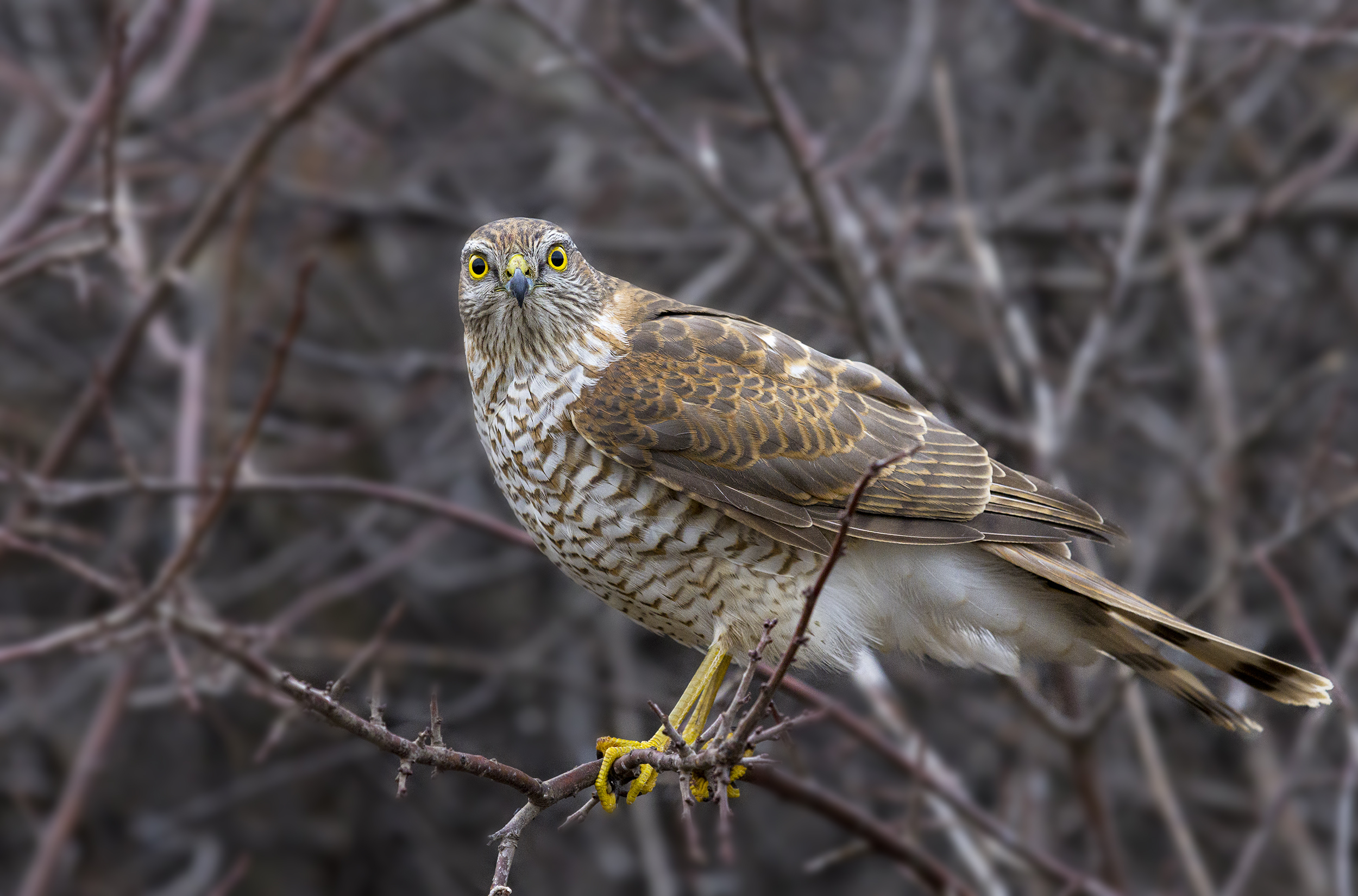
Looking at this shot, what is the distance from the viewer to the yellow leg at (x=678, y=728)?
299 cm

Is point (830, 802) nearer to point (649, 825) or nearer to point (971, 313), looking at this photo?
point (649, 825)

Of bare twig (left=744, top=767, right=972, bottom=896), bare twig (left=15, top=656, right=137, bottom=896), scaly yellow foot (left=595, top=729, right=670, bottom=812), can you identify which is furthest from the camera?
bare twig (left=15, top=656, right=137, bottom=896)

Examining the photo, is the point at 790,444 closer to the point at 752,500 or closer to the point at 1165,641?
the point at 752,500

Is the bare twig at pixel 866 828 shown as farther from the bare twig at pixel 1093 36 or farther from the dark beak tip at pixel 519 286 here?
the bare twig at pixel 1093 36

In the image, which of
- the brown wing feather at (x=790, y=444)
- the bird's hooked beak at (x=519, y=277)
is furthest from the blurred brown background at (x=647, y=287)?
the bird's hooked beak at (x=519, y=277)

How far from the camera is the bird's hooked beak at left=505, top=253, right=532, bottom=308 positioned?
324 cm

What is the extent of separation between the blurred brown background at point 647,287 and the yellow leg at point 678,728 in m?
1.15

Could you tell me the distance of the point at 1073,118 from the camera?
720 centimetres

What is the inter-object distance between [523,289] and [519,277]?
39 millimetres

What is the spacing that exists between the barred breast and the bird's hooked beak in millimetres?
181

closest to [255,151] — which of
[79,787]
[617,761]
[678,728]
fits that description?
[79,787]

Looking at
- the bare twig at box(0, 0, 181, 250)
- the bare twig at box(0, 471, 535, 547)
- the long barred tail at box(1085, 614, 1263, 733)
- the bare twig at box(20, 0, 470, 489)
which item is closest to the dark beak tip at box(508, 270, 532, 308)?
the bare twig at box(0, 471, 535, 547)

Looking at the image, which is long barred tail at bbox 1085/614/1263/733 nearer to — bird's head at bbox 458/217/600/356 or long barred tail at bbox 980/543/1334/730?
long barred tail at bbox 980/543/1334/730

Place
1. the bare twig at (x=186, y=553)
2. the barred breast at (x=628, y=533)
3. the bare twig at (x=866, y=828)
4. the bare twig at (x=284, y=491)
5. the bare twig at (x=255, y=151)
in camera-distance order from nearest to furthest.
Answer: the barred breast at (x=628, y=533)
the bare twig at (x=186, y=553)
the bare twig at (x=866, y=828)
the bare twig at (x=284, y=491)
the bare twig at (x=255, y=151)
